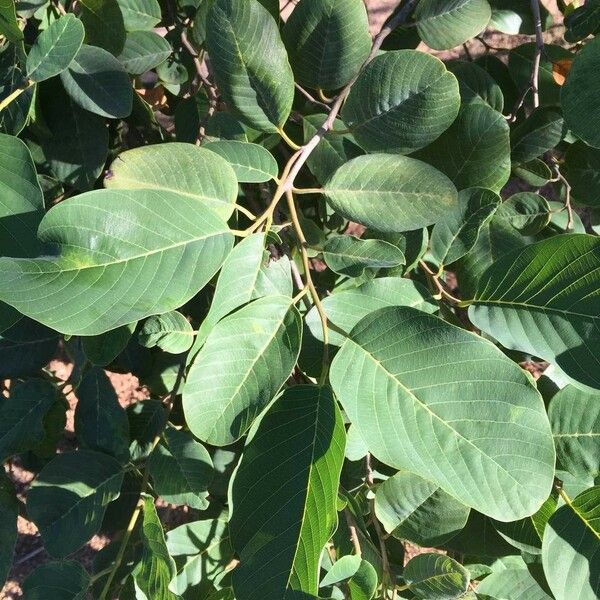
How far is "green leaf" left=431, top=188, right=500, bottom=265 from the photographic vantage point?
3.27 feet

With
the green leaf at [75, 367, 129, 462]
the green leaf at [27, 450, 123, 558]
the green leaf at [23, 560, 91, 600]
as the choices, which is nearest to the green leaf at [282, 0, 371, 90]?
the green leaf at [75, 367, 129, 462]

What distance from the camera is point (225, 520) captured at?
130 cm

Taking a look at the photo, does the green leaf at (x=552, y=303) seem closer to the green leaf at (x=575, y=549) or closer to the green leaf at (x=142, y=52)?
the green leaf at (x=575, y=549)

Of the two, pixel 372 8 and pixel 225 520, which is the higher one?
pixel 372 8

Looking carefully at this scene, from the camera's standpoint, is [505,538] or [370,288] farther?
[505,538]

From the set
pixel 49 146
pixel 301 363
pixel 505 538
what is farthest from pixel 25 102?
pixel 505 538

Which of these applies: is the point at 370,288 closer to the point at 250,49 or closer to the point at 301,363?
the point at 301,363

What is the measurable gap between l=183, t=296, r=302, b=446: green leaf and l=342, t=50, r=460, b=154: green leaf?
0.37 metres

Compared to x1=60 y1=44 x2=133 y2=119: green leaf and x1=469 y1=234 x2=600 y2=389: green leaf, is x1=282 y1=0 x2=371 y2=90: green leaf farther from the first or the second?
x1=469 y1=234 x2=600 y2=389: green leaf

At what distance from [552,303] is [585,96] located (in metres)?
0.37

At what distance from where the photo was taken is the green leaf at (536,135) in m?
1.20

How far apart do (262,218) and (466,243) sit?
0.39 m

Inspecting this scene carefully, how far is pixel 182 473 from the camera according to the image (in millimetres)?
1131

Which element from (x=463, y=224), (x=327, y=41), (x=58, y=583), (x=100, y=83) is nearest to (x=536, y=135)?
(x=463, y=224)
